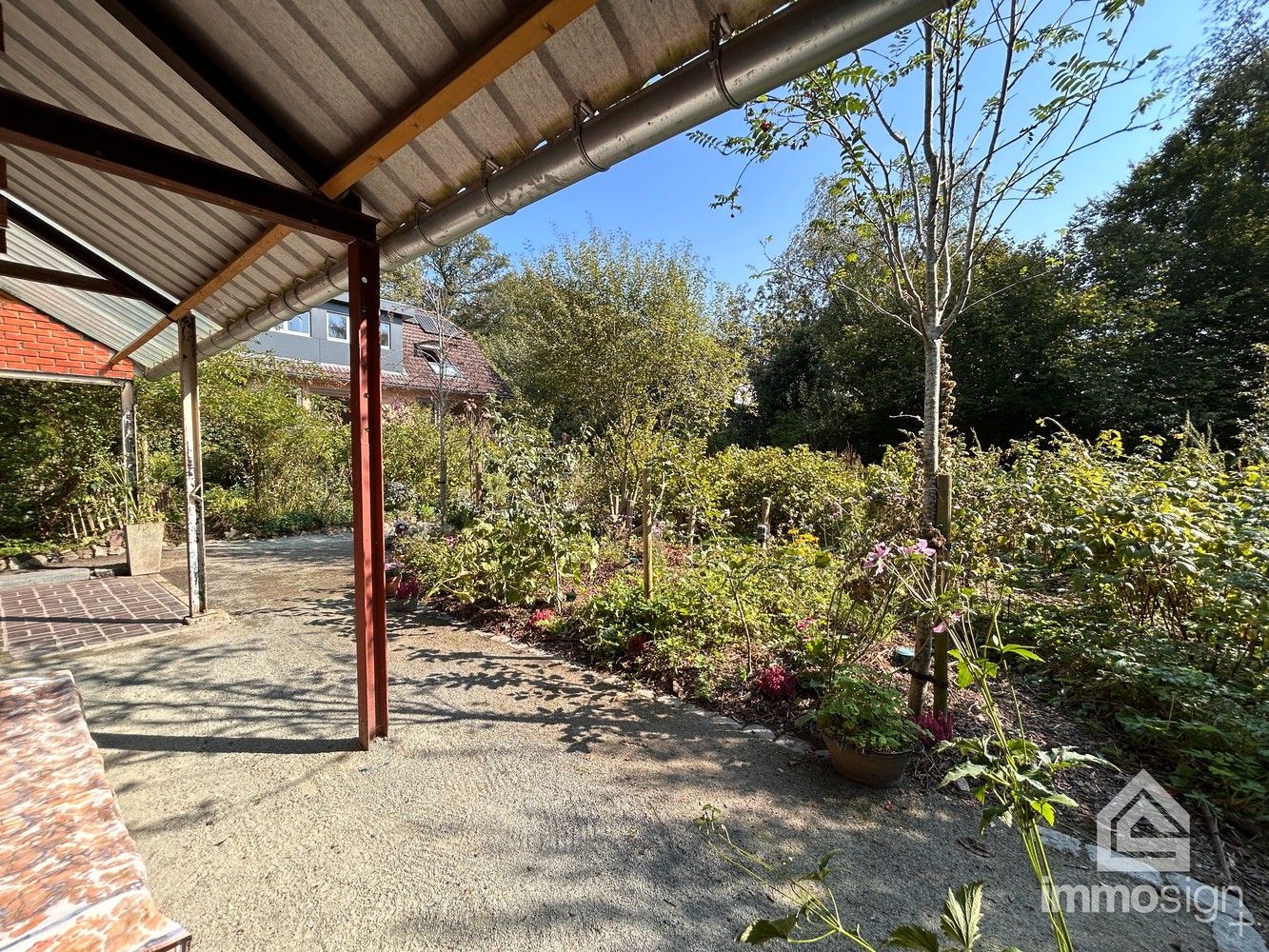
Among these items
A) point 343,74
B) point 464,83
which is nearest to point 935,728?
point 464,83

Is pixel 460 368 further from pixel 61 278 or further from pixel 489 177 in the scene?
pixel 489 177

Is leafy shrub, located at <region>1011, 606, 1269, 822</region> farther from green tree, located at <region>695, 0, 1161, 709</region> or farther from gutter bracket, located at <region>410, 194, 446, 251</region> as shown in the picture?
gutter bracket, located at <region>410, 194, 446, 251</region>

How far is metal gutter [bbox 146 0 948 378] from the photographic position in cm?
117

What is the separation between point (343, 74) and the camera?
1.91 meters

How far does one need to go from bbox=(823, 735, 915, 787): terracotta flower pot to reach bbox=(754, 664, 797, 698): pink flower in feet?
2.03

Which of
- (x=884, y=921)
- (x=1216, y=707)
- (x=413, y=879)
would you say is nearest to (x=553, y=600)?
(x=413, y=879)

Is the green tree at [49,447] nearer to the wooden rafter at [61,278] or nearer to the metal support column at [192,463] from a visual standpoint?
the wooden rafter at [61,278]

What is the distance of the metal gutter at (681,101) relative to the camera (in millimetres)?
1170

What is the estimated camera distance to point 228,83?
82.7 inches

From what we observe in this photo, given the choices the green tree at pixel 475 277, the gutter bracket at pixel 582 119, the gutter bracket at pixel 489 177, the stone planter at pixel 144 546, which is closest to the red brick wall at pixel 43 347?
the stone planter at pixel 144 546

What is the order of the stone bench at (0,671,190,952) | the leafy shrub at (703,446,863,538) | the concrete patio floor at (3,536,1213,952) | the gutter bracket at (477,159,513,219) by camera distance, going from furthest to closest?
the leafy shrub at (703,446,863,538)
the gutter bracket at (477,159,513,219)
the concrete patio floor at (3,536,1213,952)
the stone bench at (0,671,190,952)

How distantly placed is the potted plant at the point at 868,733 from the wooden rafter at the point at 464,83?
2.86 meters

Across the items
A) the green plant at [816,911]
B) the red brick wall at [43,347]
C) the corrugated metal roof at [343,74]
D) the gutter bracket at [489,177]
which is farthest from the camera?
the red brick wall at [43,347]

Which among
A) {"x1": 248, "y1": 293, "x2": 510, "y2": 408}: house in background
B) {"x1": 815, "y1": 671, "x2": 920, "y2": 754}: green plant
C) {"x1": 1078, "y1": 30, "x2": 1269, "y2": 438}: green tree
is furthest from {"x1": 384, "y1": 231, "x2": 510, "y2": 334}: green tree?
{"x1": 815, "y1": 671, "x2": 920, "y2": 754}: green plant
